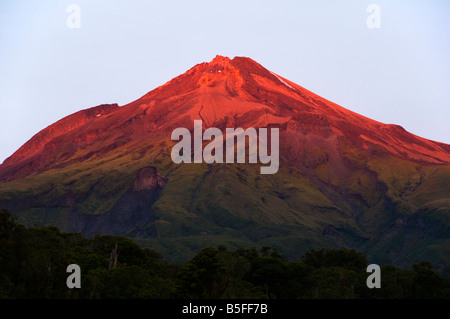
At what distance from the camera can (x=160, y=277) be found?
255 ft

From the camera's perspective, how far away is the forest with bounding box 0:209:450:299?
206ft

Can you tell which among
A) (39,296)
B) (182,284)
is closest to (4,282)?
(39,296)

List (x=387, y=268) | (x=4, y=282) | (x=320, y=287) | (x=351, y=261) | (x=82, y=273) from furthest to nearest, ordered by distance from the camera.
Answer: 1. (x=351, y=261)
2. (x=387, y=268)
3. (x=320, y=287)
4. (x=82, y=273)
5. (x=4, y=282)

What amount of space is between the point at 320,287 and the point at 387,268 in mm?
28046

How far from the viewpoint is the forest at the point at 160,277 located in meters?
62.7

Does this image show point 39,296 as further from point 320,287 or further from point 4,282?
point 320,287

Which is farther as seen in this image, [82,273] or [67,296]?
[82,273]

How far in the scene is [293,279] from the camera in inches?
3137

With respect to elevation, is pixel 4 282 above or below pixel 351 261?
below

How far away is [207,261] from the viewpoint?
7575cm
